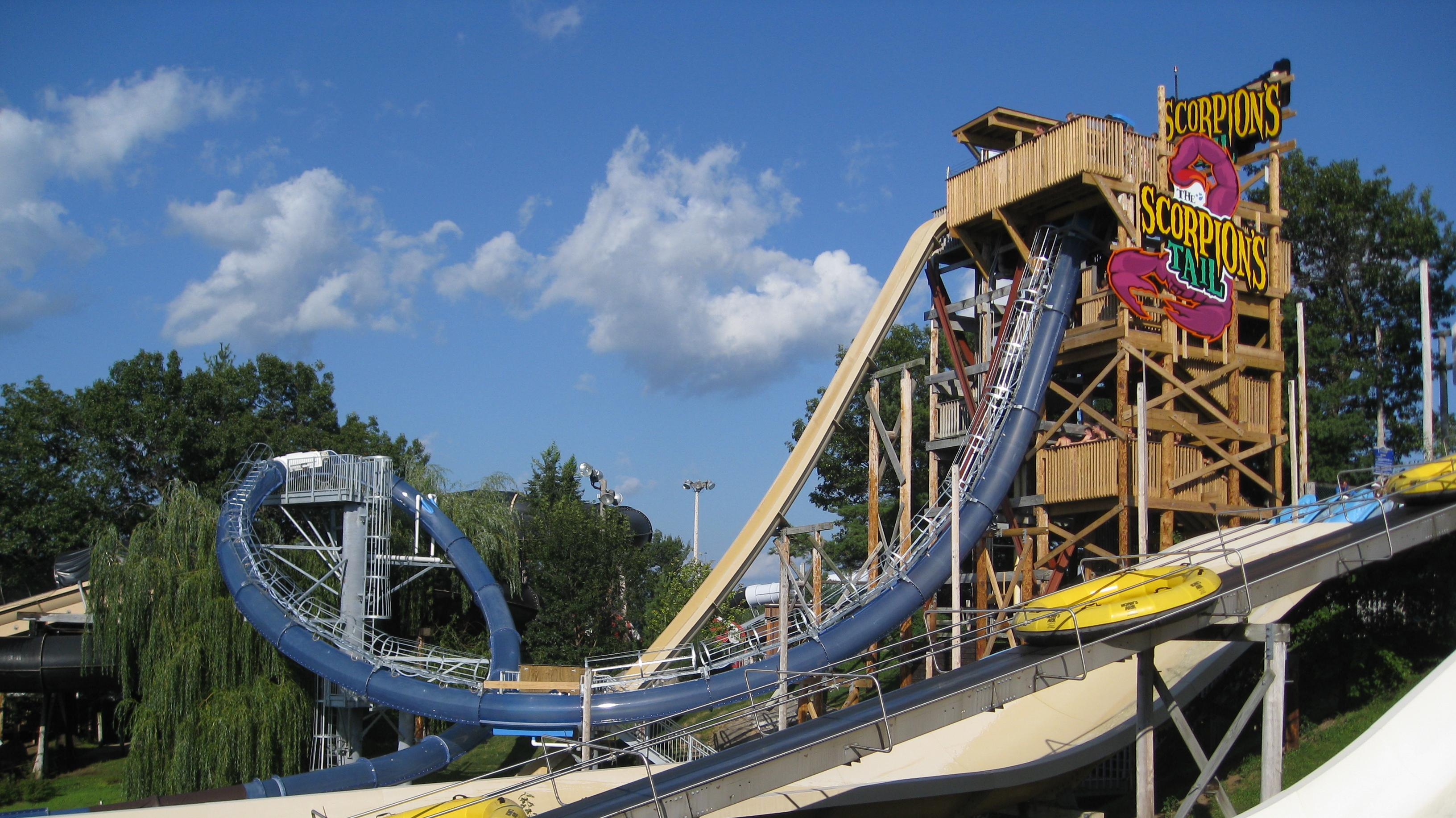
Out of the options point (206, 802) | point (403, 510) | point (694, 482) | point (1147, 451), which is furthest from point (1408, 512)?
point (694, 482)

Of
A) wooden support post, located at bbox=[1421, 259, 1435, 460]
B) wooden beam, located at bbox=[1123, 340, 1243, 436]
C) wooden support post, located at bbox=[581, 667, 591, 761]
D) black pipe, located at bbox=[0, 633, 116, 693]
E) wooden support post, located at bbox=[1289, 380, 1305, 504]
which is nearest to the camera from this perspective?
wooden support post, located at bbox=[581, 667, 591, 761]

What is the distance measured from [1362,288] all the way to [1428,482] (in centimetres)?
1877

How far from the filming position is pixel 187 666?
70.7 feet

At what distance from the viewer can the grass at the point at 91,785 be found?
23047 mm

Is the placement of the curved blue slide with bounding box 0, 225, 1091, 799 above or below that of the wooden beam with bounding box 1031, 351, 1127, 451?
below

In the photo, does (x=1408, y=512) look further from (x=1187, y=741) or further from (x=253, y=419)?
(x=253, y=419)

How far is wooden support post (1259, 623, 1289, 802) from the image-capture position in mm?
10547

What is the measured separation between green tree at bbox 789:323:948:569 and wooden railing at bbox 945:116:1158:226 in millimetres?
15775

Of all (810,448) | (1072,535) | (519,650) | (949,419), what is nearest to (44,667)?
(519,650)

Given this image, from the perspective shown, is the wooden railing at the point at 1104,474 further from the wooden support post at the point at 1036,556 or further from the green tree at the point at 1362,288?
the green tree at the point at 1362,288

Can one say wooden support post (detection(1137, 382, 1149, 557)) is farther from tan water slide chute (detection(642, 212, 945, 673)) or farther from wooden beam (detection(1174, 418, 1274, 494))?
tan water slide chute (detection(642, 212, 945, 673))

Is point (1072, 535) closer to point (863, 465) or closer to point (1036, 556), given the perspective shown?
point (1036, 556)

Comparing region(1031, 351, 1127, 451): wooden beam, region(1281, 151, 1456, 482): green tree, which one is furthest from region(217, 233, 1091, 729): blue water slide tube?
region(1281, 151, 1456, 482): green tree

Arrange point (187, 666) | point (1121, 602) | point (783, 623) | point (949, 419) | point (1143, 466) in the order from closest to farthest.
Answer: point (1121, 602)
point (783, 623)
point (1143, 466)
point (187, 666)
point (949, 419)
